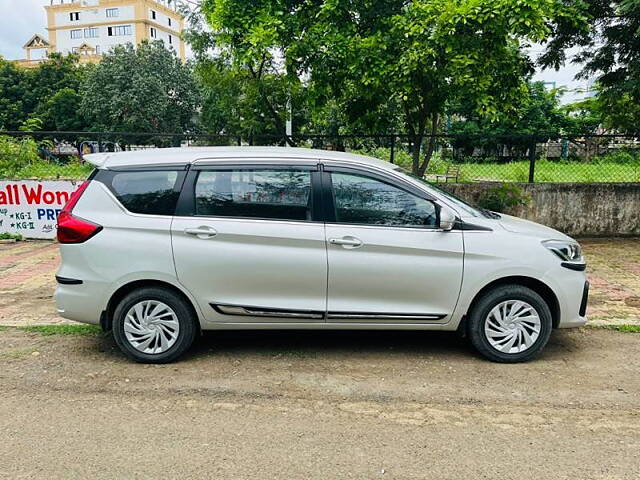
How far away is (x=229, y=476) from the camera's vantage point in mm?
3188

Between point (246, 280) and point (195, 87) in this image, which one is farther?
point (195, 87)

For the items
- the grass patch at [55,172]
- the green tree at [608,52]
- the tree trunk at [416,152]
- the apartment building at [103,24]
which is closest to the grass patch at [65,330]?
the grass patch at [55,172]

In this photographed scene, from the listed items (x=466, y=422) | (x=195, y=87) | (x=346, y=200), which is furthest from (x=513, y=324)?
(x=195, y=87)

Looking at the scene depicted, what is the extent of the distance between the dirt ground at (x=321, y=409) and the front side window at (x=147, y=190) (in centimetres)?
136

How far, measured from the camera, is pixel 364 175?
4.82m

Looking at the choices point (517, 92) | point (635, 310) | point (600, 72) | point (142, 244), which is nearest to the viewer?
point (142, 244)

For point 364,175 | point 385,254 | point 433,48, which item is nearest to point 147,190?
point 364,175

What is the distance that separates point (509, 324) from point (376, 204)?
152 centimetres

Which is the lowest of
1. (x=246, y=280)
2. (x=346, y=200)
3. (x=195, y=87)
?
(x=246, y=280)

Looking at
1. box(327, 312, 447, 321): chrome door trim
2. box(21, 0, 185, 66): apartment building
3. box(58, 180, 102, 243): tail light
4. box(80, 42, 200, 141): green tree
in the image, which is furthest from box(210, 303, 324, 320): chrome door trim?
box(21, 0, 185, 66): apartment building

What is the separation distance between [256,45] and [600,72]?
6.40 meters

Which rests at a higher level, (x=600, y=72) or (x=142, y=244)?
(x=600, y=72)

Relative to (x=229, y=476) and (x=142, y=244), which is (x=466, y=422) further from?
(x=142, y=244)

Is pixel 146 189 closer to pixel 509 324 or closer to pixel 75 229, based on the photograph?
pixel 75 229
